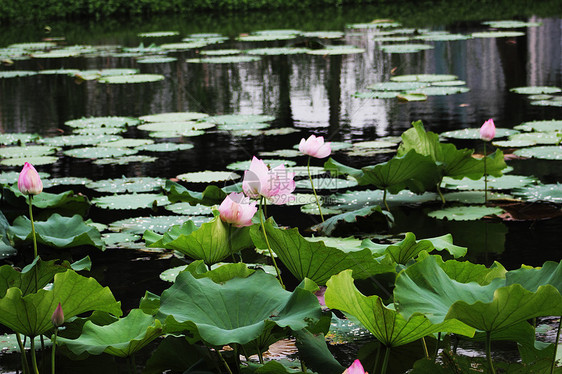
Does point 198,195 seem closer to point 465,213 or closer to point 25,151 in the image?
point 465,213

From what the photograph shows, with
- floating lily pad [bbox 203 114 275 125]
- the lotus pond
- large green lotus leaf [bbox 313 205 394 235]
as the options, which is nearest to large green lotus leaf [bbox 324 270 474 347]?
the lotus pond

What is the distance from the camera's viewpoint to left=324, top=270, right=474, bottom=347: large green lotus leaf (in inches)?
46.8

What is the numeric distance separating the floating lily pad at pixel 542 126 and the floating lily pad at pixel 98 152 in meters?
1.90

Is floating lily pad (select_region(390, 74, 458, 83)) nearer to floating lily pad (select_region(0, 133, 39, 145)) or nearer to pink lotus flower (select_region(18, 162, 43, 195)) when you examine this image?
floating lily pad (select_region(0, 133, 39, 145))

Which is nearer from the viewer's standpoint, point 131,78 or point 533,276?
point 533,276

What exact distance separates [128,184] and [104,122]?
1481 millimetres

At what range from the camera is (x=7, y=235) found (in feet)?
6.89

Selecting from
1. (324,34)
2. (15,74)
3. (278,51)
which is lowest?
(15,74)

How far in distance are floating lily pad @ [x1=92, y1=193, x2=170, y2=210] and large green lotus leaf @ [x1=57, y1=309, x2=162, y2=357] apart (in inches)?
51.0

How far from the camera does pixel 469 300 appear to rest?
1.24 m

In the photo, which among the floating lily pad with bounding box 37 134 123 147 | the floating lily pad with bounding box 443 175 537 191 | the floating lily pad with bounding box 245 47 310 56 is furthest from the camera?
the floating lily pad with bounding box 245 47 310 56

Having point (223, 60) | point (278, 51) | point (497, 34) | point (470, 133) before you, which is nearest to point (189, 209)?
point (470, 133)

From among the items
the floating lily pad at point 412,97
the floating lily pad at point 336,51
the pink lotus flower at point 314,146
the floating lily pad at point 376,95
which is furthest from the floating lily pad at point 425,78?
the pink lotus flower at point 314,146

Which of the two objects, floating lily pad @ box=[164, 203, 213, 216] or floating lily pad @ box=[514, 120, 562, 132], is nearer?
floating lily pad @ box=[164, 203, 213, 216]
